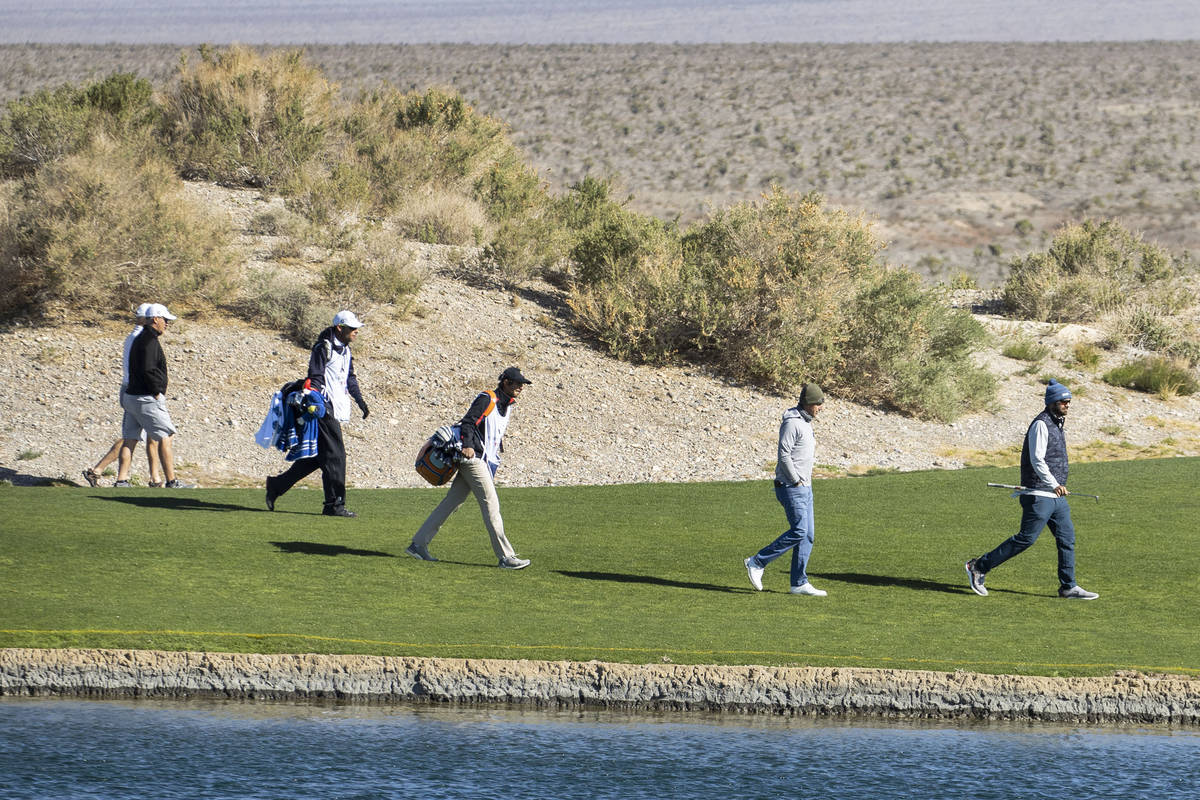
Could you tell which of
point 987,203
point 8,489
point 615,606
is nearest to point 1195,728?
point 615,606

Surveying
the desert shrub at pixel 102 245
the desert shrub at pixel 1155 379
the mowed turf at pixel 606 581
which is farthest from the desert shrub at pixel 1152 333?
the desert shrub at pixel 102 245

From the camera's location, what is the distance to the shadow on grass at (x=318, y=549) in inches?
441

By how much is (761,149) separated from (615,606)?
198ft

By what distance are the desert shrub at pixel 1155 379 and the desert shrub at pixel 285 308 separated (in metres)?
14.9

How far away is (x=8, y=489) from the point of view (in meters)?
13.7

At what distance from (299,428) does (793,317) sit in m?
13.7

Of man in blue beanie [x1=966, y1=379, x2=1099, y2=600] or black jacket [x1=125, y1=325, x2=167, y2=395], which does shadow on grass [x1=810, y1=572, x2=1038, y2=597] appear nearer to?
man in blue beanie [x1=966, y1=379, x2=1099, y2=600]

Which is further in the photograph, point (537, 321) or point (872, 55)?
point (872, 55)

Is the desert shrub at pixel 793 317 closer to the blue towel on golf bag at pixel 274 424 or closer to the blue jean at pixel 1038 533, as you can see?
the blue towel on golf bag at pixel 274 424

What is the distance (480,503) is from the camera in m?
10.6

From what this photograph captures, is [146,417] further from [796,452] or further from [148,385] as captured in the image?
[796,452]

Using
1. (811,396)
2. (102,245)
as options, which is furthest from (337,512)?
(102,245)

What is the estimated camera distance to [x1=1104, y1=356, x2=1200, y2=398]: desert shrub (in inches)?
1041

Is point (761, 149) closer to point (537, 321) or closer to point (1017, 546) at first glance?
point (537, 321)
